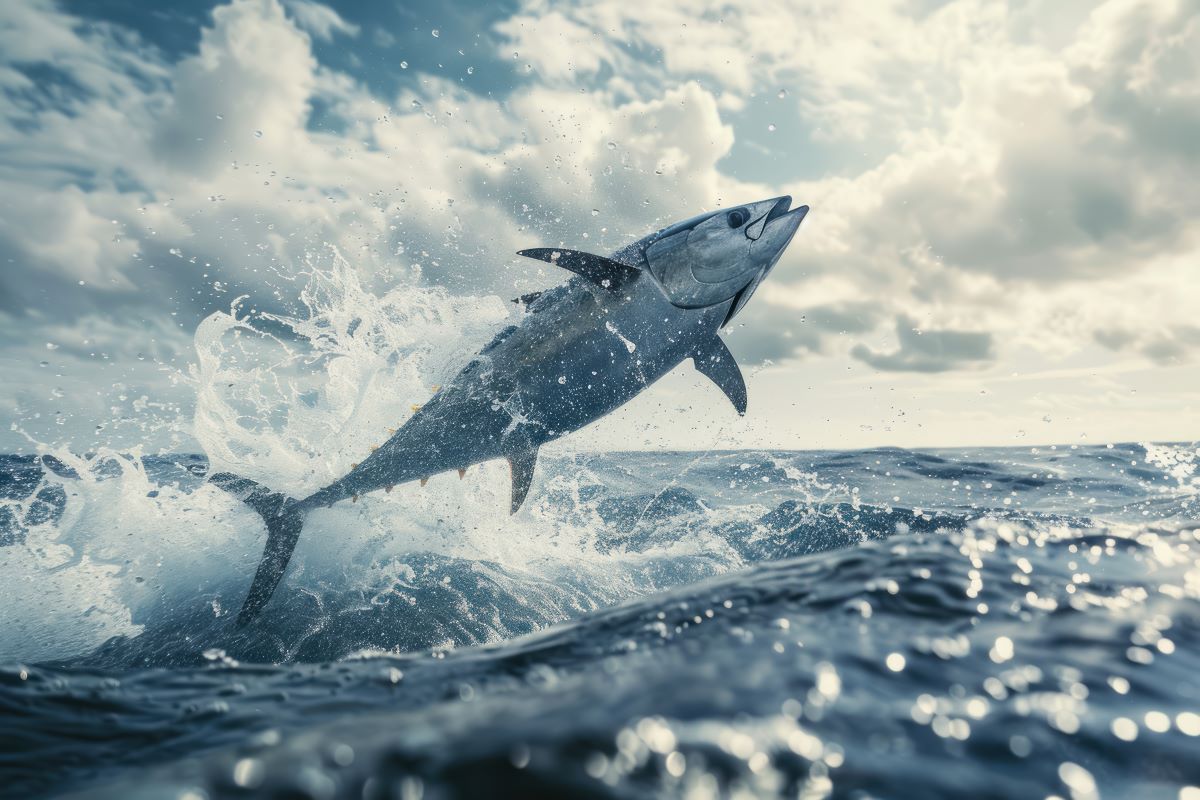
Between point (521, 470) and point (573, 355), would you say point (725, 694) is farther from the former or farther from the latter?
point (521, 470)

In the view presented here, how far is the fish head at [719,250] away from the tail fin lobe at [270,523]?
482 cm

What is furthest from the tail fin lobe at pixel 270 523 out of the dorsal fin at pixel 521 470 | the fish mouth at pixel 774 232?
the fish mouth at pixel 774 232

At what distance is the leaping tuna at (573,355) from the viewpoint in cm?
616

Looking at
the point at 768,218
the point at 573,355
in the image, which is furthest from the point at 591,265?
the point at 768,218

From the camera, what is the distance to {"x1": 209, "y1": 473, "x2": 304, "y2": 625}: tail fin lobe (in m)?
5.99

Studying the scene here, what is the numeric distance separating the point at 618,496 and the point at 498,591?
1004 centimetres

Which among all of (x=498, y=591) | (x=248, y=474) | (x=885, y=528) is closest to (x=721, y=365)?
(x=498, y=591)

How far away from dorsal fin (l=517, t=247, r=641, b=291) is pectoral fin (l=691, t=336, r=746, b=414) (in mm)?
1403

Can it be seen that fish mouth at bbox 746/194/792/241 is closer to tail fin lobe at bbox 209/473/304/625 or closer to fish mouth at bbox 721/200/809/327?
fish mouth at bbox 721/200/809/327

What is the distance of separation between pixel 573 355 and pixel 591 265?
944 millimetres

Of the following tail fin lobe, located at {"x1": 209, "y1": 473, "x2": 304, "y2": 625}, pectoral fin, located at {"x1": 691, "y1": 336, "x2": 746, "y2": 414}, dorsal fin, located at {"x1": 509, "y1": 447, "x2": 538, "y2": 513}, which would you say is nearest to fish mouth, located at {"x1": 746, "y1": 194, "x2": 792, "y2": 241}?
pectoral fin, located at {"x1": 691, "y1": 336, "x2": 746, "y2": 414}

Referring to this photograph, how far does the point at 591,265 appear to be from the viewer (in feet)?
20.1

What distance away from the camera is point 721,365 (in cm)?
743

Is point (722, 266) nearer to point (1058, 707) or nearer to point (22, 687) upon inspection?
point (1058, 707)
